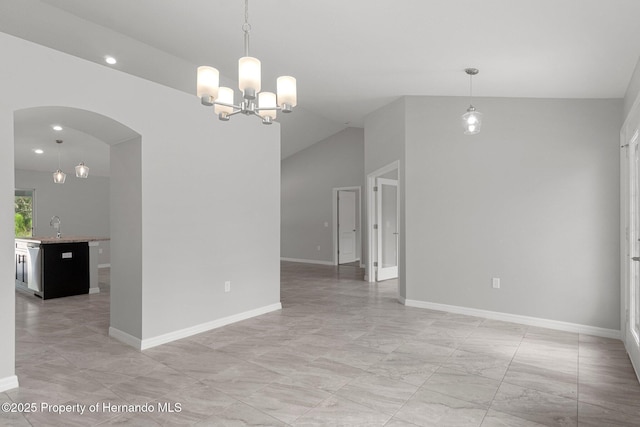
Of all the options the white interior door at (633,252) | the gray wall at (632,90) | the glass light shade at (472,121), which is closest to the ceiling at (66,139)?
the glass light shade at (472,121)

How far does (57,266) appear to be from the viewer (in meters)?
6.03

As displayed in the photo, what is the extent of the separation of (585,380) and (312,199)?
25.5 ft

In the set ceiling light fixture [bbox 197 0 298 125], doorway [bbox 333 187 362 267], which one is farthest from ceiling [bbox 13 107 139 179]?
doorway [bbox 333 187 362 267]

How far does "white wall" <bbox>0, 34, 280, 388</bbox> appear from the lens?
282cm

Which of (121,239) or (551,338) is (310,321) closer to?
(121,239)

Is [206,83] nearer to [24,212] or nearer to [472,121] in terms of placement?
[472,121]

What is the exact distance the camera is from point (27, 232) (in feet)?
28.6

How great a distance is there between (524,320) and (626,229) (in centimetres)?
150

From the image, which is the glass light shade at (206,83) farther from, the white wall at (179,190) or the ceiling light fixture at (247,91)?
the white wall at (179,190)

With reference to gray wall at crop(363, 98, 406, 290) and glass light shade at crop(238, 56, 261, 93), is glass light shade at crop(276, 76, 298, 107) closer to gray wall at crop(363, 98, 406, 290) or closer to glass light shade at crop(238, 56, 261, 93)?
glass light shade at crop(238, 56, 261, 93)

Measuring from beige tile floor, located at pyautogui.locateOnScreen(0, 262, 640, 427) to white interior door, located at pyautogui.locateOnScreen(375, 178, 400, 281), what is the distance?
8.59ft

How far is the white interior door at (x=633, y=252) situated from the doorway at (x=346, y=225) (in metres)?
6.12

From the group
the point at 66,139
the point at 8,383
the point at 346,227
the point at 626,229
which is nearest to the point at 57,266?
the point at 66,139

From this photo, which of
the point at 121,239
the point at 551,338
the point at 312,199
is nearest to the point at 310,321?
the point at 121,239
